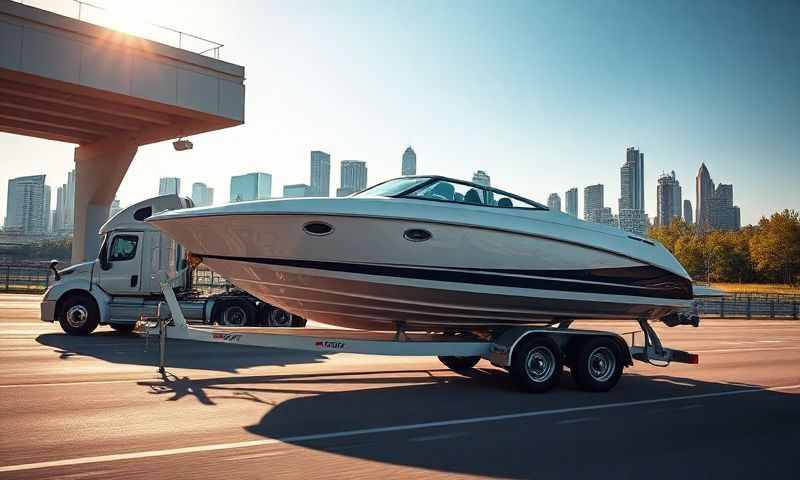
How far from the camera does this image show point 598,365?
892 centimetres

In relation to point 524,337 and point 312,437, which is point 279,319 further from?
point 312,437

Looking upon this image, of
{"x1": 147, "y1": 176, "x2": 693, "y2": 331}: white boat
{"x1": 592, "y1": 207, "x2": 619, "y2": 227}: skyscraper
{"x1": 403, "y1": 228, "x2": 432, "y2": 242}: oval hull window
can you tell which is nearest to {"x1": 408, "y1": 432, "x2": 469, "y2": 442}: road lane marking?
{"x1": 147, "y1": 176, "x2": 693, "y2": 331}: white boat

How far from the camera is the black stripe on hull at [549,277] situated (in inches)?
305

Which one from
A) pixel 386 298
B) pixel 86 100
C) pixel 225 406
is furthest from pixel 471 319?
pixel 86 100

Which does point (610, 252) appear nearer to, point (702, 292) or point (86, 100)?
point (702, 292)

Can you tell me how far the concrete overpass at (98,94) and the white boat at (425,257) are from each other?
1921 centimetres

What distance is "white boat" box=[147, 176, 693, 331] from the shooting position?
297 inches

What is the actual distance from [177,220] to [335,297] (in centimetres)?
210

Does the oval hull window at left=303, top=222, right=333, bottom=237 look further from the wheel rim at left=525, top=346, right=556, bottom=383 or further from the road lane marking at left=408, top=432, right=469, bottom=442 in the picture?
the wheel rim at left=525, top=346, right=556, bottom=383

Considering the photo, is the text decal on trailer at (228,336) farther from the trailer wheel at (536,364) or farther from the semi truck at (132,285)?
→ the semi truck at (132,285)

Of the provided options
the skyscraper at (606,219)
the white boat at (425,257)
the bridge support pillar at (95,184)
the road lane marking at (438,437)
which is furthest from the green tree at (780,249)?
the road lane marking at (438,437)

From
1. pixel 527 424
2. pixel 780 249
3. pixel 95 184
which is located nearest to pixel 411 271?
pixel 527 424

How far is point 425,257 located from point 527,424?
7.79ft

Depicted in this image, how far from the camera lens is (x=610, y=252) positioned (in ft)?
29.8
